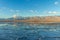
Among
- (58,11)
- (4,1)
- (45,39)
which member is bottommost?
(45,39)

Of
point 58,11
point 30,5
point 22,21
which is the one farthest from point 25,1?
point 58,11

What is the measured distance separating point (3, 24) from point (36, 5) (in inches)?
25.5

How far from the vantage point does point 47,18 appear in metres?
1.75

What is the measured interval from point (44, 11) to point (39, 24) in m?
0.24

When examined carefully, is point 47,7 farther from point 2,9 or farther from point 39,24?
point 2,9

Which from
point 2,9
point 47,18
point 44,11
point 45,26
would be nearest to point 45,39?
point 45,26

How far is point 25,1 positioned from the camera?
1776 mm

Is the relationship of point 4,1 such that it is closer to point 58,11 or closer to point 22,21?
point 22,21

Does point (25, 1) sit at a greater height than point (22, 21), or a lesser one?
greater

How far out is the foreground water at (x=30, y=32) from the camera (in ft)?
5.75

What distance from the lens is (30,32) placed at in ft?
5.80

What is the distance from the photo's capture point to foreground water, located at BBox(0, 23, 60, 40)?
1754mm

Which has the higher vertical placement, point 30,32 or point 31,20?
point 31,20

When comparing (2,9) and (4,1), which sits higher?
(4,1)
